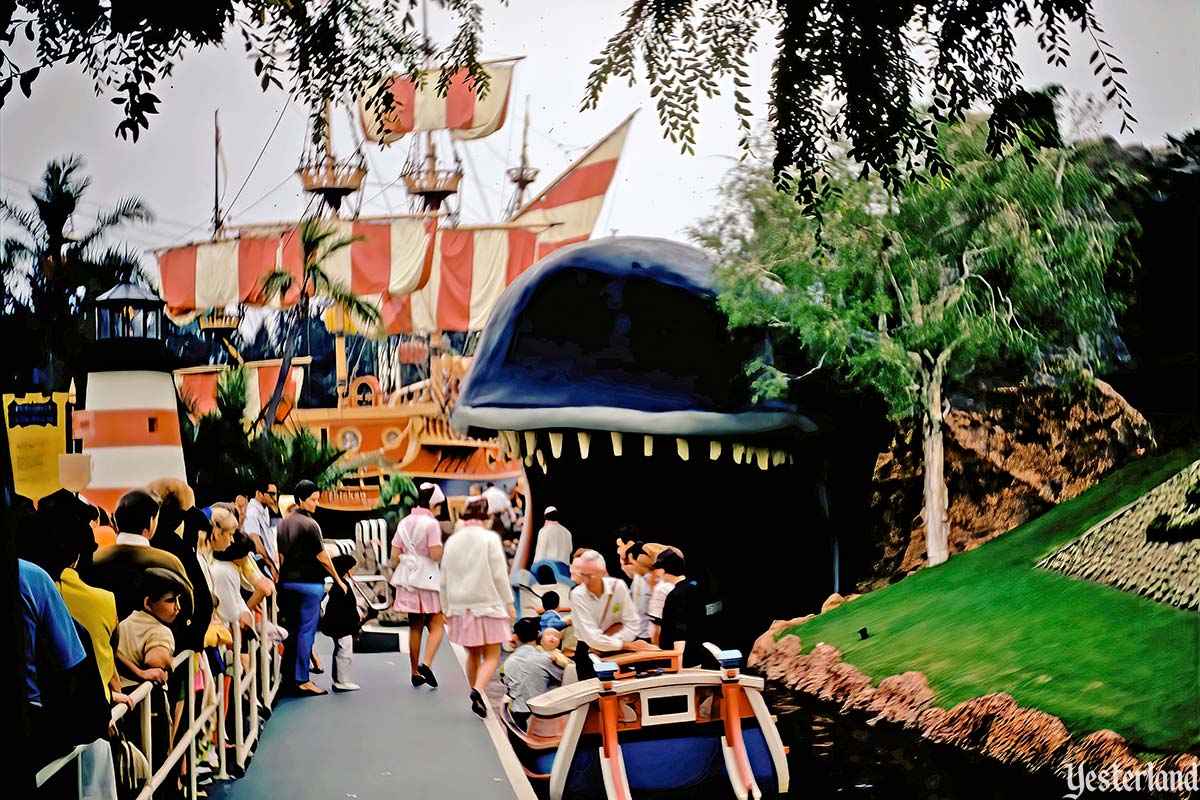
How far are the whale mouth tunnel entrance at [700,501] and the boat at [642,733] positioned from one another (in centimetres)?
26

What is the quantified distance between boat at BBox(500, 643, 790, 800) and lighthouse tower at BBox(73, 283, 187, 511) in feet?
5.12

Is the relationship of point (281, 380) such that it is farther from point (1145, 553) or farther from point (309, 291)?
point (1145, 553)

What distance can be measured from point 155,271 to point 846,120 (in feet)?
8.13

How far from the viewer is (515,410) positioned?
4148 millimetres

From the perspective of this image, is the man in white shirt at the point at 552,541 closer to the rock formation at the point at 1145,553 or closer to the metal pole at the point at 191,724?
the metal pole at the point at 191,724

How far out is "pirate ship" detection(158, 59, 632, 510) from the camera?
13.4 feet

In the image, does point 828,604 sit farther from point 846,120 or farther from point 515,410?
point 846,120

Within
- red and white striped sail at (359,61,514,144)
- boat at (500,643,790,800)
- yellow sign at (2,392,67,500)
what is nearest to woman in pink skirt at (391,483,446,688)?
boat at (500,643,790,800)

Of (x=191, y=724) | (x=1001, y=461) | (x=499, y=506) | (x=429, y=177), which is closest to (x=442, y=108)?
(x=429, y=177)

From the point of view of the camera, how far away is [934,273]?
439 centimetres

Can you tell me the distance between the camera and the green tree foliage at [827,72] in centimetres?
406

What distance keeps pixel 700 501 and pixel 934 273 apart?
126 cm

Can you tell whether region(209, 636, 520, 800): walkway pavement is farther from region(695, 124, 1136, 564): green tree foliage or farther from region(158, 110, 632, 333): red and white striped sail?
region(695, 124, 1136, 564): green tree foliage

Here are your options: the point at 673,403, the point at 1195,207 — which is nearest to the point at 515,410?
the point at 673,403
